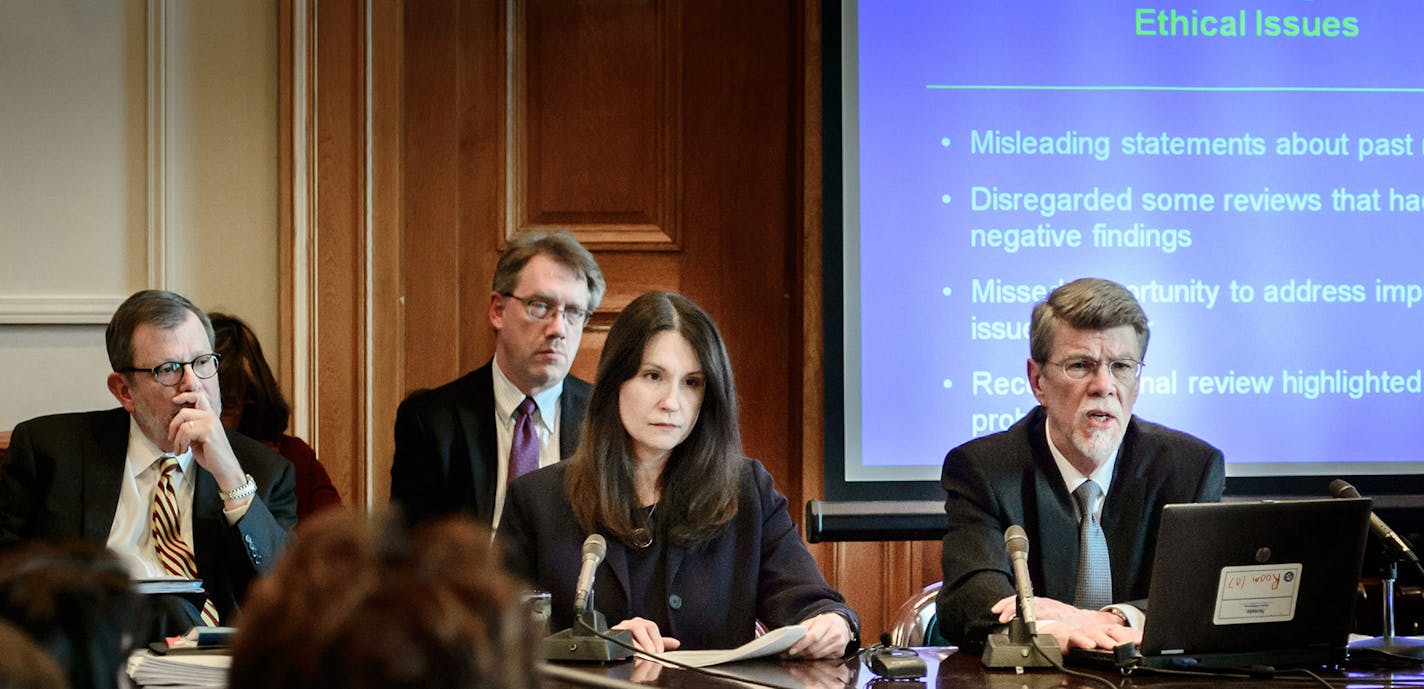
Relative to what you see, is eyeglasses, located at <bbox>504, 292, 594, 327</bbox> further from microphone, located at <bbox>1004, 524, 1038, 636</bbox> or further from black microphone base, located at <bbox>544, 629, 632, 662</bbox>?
microphone, located at <bbox>1004, 524, 1038, 636</bbox>

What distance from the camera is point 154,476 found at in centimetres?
304

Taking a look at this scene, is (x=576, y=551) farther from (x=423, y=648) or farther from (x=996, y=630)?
(x=423, y=648)

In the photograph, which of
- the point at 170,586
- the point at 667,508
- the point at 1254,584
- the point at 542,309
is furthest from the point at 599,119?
the point at 1254,584

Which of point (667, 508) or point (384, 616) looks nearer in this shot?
point (384, 616)

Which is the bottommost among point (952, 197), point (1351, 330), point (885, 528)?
point (885, 528)

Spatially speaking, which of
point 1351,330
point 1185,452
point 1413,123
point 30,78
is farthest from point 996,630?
point 30,78

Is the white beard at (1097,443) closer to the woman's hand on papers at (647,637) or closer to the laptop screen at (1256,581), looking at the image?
the laptop screen at (1256,581)

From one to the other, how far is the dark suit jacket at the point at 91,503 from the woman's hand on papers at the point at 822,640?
117 cm

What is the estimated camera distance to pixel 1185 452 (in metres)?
3.00

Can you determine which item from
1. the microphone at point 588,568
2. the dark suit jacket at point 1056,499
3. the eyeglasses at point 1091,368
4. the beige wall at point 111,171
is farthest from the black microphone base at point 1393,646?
the beige wall at point 111,171

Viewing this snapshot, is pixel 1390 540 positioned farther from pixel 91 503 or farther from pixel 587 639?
pixel 91 503

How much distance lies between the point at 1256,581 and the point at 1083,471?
76 centimetres

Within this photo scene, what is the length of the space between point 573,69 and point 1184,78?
1.67 m

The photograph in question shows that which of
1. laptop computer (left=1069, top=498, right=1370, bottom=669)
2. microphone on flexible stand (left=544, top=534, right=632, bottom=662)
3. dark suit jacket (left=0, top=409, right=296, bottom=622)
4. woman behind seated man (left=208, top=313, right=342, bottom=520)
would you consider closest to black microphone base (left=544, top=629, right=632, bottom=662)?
microphone on flexible stand (left=544, top=534, right=632, bottom=662)
